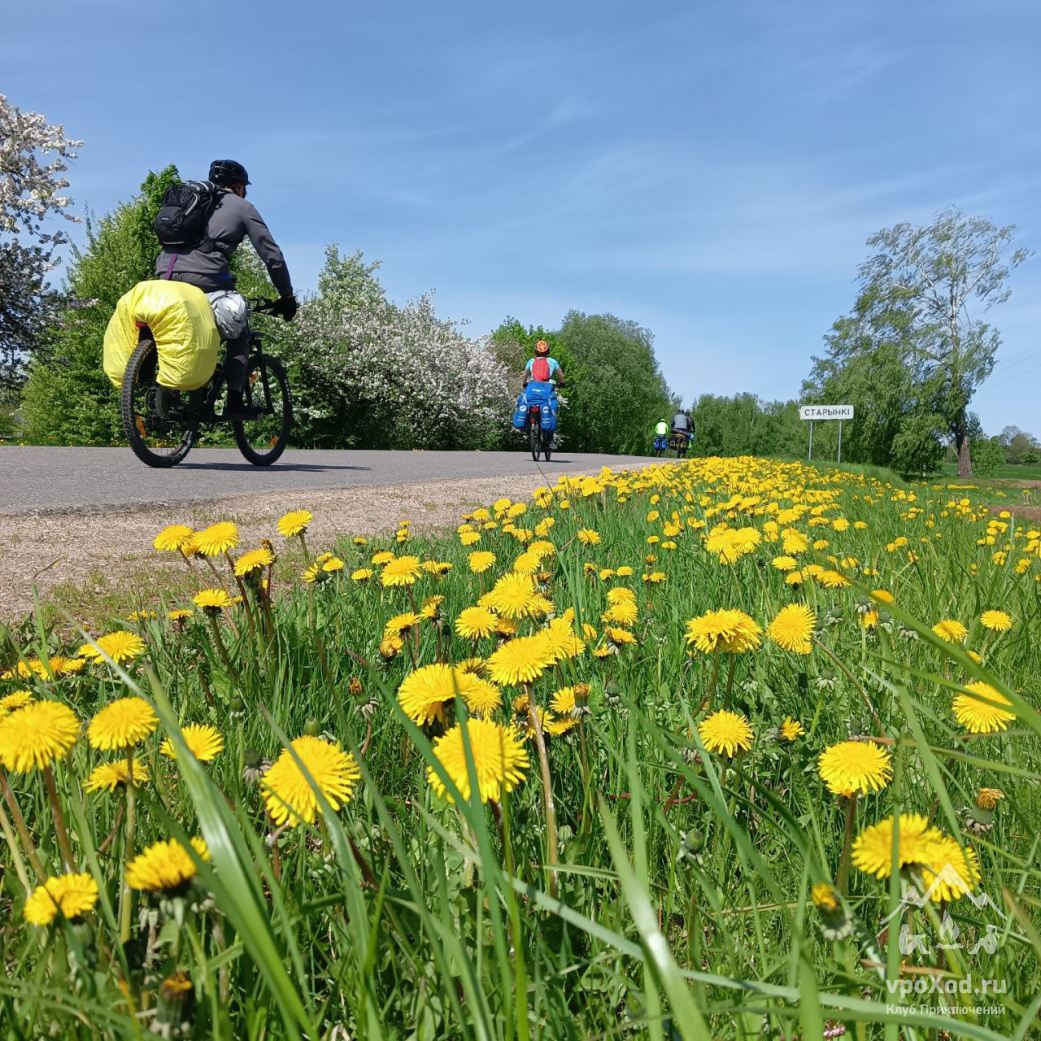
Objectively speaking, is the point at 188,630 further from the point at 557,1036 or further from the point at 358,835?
the point at 557,1036

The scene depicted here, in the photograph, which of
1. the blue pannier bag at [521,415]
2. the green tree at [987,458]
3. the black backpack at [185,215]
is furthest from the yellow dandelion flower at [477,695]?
the green tree at [987,458]

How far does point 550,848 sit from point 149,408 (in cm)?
639

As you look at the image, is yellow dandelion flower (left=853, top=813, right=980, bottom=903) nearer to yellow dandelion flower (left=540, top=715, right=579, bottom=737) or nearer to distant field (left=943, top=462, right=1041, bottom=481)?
yellow dandelion flower (left=540, top=715, right=579, bottom=737)

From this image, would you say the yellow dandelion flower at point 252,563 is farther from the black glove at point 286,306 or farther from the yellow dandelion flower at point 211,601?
the black glove at point 286,306

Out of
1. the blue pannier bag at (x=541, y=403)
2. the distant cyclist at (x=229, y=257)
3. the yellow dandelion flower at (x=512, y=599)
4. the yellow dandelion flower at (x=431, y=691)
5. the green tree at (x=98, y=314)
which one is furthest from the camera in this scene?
the green tree at (x=98, y=314)

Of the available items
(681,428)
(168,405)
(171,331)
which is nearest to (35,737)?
(171,331)

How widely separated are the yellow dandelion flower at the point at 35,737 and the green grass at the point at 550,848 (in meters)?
0.03

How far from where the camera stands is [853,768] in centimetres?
94

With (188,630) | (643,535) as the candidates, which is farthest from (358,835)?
(643,535)

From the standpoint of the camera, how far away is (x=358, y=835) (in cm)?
103

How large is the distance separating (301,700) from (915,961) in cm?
128

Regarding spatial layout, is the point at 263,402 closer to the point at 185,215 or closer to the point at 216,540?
the point at 185,215

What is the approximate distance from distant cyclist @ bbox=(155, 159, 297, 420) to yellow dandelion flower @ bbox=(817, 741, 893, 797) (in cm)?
651

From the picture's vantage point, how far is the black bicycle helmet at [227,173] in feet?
22.3
